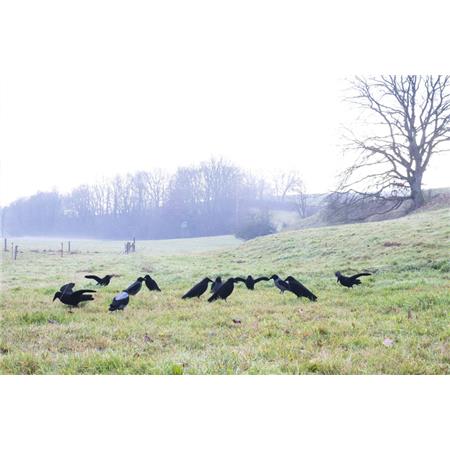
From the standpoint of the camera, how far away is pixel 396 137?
3246 mm

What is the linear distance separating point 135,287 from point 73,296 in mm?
441

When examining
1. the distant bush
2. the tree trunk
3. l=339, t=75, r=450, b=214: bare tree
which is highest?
l=339, t=75, r=450, b=214: bare tree

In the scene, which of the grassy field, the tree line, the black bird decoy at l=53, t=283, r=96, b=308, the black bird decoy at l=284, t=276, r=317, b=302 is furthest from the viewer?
the tree line

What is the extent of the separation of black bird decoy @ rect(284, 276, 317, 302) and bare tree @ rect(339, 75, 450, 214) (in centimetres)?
91

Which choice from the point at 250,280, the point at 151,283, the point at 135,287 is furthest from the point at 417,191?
the point at 135,287

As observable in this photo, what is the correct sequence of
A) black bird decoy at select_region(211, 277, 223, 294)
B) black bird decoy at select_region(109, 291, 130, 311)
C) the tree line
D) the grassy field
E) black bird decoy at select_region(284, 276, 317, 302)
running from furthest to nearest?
the tree line, black bird decoy at select_region(211, 277, 223, 294), black bird decoy at select_region(284, 276, 317, 302), black bird decoy at select_region(109, 291, 130, 311), the grassy field

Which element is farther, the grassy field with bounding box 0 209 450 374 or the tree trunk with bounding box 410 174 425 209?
the tree trunk with bounding box 410 174 425 209

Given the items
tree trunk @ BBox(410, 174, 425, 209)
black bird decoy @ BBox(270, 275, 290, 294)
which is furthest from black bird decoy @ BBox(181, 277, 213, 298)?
tree trunk @ BBox(410, 174, 425, 209)

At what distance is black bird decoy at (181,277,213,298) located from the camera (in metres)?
2.89

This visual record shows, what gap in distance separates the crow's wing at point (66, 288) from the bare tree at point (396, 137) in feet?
7.62

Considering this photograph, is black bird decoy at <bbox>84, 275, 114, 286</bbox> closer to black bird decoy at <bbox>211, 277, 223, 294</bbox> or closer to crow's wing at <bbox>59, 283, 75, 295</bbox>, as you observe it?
crow's wing at <bbox>59, 283, 75, 295</bbox>

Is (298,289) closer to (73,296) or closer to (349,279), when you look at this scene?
(349,279)

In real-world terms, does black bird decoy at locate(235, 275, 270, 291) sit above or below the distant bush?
below
